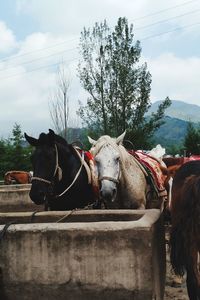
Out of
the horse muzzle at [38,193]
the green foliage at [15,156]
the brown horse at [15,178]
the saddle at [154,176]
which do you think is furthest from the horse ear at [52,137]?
the green foliage at [15,156]

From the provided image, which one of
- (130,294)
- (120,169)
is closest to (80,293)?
(130,294)

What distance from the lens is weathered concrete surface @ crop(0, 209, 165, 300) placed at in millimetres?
3311

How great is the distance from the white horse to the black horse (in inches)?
14.0

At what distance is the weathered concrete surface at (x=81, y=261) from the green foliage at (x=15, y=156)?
860 inches

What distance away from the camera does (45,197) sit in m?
5.12

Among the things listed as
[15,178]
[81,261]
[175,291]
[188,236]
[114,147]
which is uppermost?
[114,147]

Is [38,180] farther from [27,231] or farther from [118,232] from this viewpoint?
[118,232]

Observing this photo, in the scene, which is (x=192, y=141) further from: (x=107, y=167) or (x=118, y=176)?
(x=107, y=167)

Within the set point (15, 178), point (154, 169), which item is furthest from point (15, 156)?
point (154, 169)

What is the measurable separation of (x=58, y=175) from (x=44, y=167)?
1.00ft

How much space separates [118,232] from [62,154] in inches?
93.0

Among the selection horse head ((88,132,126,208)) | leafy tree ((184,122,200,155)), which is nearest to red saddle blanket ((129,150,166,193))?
horse head ((88,132,126,208))

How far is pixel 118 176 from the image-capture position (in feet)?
16.9

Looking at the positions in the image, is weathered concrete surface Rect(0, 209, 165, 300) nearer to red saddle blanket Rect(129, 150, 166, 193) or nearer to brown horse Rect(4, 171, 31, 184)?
red saddle blanket Rect(129, 150, 166, 193)
